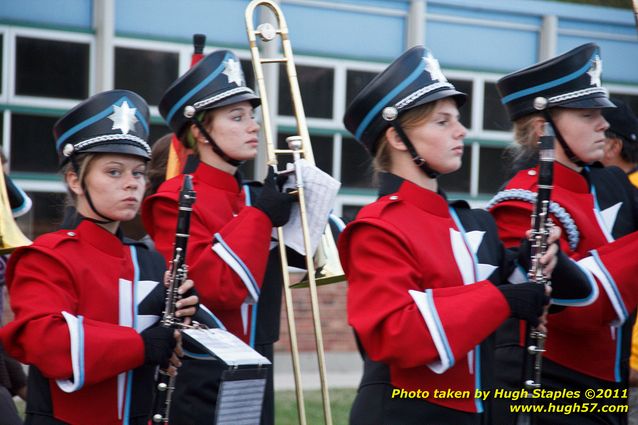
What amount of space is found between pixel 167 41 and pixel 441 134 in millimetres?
7137

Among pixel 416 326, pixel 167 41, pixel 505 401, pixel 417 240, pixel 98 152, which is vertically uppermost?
pixel 167 41

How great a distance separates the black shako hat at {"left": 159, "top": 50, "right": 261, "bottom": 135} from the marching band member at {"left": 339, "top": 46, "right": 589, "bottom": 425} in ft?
3.51

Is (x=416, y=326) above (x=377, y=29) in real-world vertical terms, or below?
below

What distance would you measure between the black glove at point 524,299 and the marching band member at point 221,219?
1.30 metres

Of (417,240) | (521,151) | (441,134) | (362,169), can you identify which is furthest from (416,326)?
(362,169)

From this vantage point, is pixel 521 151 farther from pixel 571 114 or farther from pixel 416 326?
pixel 416 326

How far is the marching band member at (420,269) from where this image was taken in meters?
3.47

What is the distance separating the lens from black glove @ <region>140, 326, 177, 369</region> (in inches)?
152

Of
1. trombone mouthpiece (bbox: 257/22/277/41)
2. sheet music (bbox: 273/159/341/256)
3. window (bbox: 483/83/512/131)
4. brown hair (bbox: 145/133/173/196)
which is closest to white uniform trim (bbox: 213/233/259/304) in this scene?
sheet music (bbox: 273/159/341/256)

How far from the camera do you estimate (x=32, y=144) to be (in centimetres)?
1033

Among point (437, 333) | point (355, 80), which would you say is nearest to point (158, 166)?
point (437, 333)

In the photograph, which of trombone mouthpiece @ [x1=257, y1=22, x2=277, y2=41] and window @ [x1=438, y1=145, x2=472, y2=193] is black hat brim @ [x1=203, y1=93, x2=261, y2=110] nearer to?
trombone mouthpiece @ [x1=257, y1=22, x2=277, y2=41]

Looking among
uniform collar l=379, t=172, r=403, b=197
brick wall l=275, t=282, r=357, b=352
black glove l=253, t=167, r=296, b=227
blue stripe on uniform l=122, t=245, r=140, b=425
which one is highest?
uniform collar l=379, t=172, r=403, b=197

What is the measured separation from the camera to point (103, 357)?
3.77 m
